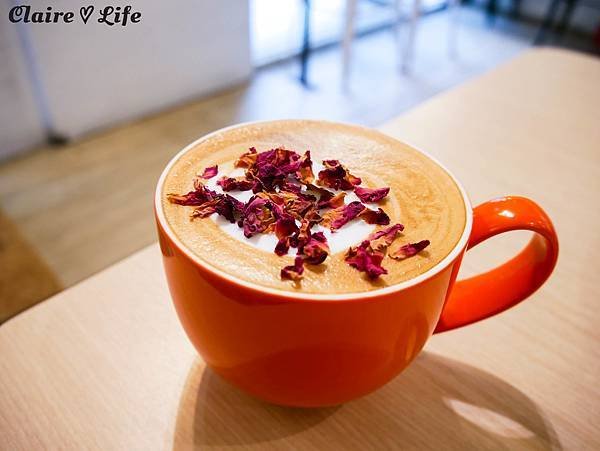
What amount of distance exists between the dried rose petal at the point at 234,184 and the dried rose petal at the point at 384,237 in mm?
100

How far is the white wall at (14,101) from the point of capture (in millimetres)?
1574

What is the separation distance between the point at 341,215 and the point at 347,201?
0.08 ft

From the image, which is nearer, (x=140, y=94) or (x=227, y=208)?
(x=227, y=208)

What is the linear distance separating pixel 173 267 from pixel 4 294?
1144 mm

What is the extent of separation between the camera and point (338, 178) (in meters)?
0.39

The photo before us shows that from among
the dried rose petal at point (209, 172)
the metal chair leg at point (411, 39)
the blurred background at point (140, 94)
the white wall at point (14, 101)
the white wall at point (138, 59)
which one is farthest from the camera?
the metal chair leg at point (411, 39)

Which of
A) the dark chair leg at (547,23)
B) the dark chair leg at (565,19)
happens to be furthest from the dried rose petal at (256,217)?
the dark chair leg at (565,19)

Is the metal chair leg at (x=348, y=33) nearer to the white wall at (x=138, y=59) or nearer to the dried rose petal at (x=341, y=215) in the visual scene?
the white wall at (x=138, y=59)

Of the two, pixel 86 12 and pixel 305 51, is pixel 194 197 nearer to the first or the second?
pixel 86 12

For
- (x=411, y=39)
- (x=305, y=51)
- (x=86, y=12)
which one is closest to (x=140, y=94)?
(x=86, y=12)

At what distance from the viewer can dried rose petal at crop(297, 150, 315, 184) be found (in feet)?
1.32

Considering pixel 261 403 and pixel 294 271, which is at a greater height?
pixel 294 271

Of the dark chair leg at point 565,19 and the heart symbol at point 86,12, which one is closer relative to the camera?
the heart symbol at point 86,12

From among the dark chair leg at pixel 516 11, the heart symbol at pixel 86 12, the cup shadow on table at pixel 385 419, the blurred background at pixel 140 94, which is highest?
the cup shadow on table at pixel 385 419
